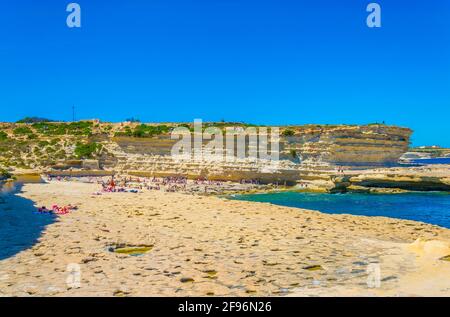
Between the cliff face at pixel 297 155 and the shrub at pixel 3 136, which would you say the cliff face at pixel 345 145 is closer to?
the cliff face at pixel 297 155

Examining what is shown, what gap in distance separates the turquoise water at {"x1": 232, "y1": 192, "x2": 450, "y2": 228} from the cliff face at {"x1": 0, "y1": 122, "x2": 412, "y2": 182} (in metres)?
7.85

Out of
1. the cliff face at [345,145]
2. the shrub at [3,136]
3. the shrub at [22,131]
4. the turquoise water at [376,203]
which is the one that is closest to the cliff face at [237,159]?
the cliff face at [345,145]

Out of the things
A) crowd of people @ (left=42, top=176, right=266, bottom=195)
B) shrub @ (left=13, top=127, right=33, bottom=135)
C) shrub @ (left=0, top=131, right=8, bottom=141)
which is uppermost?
shrub @ (left=13, top=127, right=33, bottom=135)

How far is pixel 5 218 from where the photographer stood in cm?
1525

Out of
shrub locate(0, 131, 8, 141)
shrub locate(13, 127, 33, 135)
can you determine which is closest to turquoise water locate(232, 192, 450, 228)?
shrub locate(0, 131, 8, 141)

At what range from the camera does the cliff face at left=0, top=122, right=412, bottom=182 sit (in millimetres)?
46719

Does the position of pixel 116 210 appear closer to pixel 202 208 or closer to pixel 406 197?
pixel 202 208

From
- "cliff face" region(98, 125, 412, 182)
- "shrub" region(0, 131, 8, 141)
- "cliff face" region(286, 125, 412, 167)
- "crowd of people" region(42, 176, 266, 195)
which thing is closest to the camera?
"crowd of people" region(42, 176, 266, 195)

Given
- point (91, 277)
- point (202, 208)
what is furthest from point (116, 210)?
point (91, 277)

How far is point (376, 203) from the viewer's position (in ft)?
110

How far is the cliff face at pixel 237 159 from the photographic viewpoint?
46719 mm

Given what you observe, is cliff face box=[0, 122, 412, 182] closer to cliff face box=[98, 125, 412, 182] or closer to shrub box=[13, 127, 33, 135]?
cliff face box=[98, 125, 412, 182]

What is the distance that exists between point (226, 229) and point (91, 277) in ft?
21.1

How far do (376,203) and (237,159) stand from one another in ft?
59.5
